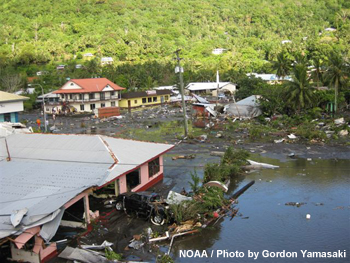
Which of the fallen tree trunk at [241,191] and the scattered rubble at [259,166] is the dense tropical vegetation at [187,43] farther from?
the fallen tree trunk at [241,191]

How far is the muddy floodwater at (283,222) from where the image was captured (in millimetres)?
11516

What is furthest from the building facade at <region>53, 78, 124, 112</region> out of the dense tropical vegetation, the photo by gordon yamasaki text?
the photo by gordon yamasaki text

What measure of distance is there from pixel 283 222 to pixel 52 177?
343 inches

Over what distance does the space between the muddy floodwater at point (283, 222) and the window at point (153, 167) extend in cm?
421

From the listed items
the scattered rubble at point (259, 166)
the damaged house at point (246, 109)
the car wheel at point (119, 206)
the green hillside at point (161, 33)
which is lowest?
the scattered rubble at point (259, 166)

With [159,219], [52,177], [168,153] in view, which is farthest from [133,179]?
[168,153]

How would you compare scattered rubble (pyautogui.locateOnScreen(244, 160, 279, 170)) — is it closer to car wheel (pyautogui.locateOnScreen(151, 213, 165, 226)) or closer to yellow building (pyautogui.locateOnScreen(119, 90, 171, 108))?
car wheel (pyautogui.locateOnScreen(151, 213, 165, 226))

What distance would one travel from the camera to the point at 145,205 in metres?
13.6

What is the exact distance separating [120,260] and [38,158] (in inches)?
281

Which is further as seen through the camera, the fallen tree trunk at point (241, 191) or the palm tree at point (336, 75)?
the palm tree at point (336, 75)

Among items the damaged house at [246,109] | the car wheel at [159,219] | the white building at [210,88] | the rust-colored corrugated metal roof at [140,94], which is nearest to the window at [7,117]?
the rust-colored corrugated metal roof at [140,94]

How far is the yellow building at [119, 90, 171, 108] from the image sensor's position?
5184cm

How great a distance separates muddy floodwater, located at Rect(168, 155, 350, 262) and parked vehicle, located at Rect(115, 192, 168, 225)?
152cm

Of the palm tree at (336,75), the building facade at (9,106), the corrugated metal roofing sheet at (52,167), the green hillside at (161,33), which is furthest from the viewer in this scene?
the green hillside at (161,33)
